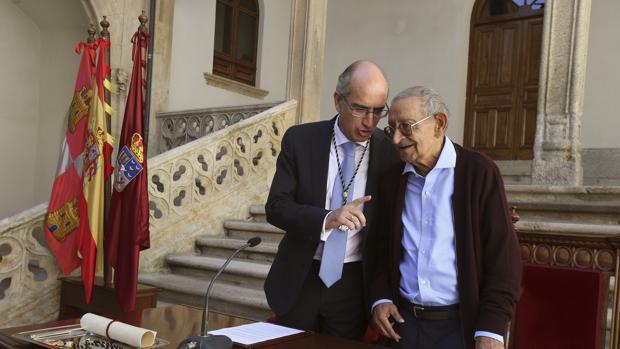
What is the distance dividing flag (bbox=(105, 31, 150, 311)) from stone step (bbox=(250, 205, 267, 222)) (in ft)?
6.28

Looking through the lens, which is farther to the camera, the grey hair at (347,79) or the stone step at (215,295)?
the stone step at (215,295)

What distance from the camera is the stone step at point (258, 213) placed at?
563cm

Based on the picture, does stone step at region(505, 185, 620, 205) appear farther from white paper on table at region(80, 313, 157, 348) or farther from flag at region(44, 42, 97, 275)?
white paper on table at region(80, 313, 157, 348)

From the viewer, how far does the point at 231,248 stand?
500 cm

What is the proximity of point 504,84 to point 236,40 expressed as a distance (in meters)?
4.35

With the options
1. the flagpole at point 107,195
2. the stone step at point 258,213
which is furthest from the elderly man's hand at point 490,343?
the stone step at point 258,213

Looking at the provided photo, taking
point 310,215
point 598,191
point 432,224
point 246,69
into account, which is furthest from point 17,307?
point 246,69

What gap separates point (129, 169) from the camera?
12.3 feet

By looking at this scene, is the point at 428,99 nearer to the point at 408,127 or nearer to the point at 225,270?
the point at 408,127

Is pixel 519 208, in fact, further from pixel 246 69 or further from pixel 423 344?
pixel 246 69

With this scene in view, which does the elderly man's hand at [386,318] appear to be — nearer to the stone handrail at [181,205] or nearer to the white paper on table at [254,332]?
the white paper on table at [254,332]

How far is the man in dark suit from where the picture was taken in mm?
1921

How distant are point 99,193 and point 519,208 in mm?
3202

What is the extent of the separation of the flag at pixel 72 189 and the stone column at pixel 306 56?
2.89 metres
